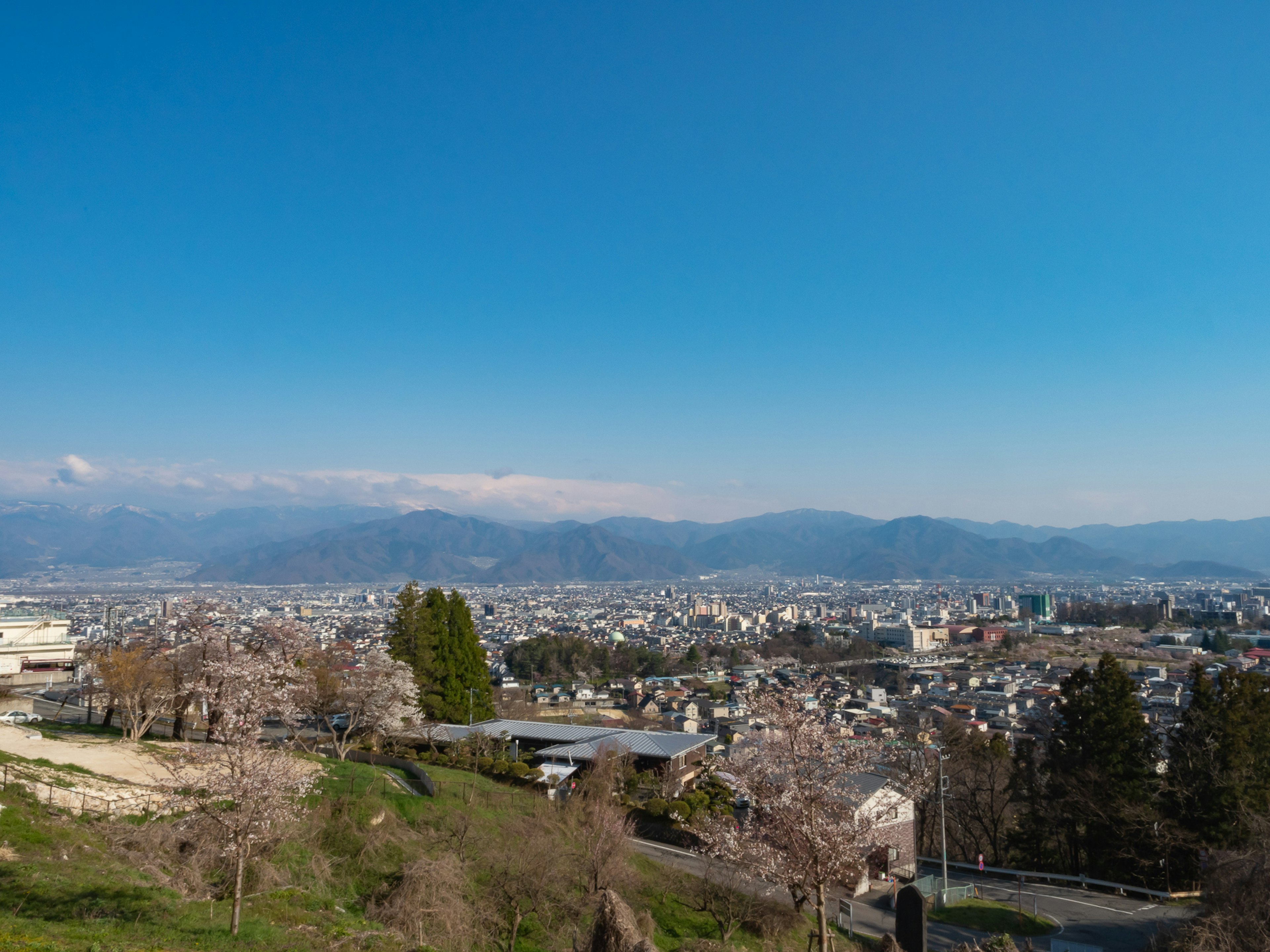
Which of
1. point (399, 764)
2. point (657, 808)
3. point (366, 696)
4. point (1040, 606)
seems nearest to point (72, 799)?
point (399, 764)

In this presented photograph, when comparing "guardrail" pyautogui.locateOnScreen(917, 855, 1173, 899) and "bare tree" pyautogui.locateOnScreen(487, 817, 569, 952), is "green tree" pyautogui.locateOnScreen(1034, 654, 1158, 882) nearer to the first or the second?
"guardrail" pyautogui.locateOnScreen(917, 855, 1173, 899)

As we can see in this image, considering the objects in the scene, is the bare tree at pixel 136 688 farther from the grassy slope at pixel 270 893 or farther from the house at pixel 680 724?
the house at pixel 680 724

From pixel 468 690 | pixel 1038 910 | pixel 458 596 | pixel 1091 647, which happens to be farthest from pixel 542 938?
pixel 1091 647

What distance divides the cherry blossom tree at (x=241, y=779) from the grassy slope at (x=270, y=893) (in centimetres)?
61

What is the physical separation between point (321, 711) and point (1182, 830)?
22954mm

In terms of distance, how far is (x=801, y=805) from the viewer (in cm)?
870

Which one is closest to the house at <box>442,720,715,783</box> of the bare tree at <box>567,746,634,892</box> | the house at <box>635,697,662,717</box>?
A: the bare tree at <box>567,746,634,892</box>

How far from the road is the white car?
16704 mm

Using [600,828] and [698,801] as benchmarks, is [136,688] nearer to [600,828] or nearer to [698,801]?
[600,828]

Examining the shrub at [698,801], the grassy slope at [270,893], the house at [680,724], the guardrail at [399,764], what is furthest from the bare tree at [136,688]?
the house at [680,724]

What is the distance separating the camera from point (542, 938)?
1191 centimetres

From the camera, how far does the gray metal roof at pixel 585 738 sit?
2223 cm

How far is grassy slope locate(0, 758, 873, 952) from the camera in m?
7.55

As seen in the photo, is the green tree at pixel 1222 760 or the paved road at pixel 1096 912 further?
the green tree at pixel 1222 760
